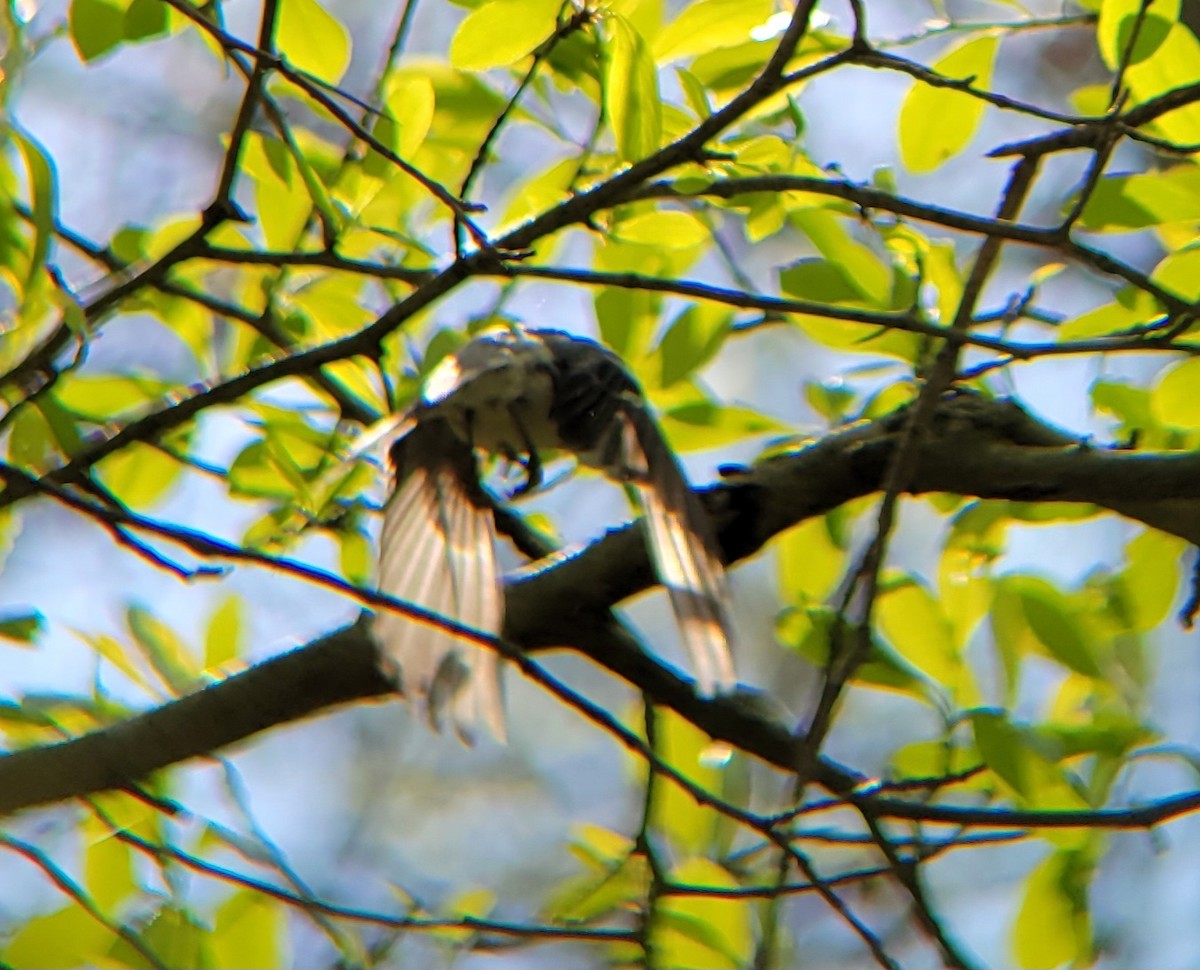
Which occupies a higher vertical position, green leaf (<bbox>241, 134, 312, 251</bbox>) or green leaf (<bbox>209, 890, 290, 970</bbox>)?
green leaf (<bbox>241, 134, 312, 251</bbox>)

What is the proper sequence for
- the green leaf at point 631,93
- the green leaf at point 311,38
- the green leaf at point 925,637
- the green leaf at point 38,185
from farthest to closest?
the green leaf at point 925,637
the green leaf at point 311,38
the green leaf at point 631,93
the green leaf at point 38,185

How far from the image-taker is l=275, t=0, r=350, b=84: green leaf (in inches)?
56.6

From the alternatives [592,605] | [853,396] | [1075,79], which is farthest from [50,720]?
[1075,79]

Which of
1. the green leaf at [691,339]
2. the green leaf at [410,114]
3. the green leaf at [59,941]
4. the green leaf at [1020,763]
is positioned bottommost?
the green leaf at [59,941]

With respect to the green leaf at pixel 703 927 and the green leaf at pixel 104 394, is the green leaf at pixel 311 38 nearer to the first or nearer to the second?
the green leaf at pixel 104 394

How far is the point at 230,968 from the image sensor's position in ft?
5.00

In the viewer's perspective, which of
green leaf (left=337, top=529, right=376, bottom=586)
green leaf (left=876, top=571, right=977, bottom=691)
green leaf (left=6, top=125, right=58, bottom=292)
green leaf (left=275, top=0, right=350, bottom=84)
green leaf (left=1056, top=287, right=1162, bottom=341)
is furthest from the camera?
green leaf (left=337, top=529, right=376, bottom=586)

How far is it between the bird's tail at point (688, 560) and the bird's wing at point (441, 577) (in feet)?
0.73

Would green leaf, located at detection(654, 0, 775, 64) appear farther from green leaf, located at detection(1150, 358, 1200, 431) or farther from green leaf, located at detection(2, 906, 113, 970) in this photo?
green leaf, located at detection(2, 906, 113, 970)

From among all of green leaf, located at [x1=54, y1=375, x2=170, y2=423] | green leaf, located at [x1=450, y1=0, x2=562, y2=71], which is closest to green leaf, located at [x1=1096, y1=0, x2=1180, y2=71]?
green leaf, located at [x1=450, y1=0, x2=562, y2=71]

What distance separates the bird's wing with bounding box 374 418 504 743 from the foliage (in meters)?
0.08

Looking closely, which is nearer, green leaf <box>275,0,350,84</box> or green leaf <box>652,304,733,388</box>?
green leaf <box>275,0,350,84</box>

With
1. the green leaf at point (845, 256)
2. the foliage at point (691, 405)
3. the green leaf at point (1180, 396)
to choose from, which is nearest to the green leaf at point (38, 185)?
the foliage at point (691, 405)

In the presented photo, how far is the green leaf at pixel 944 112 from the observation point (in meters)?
1.58
